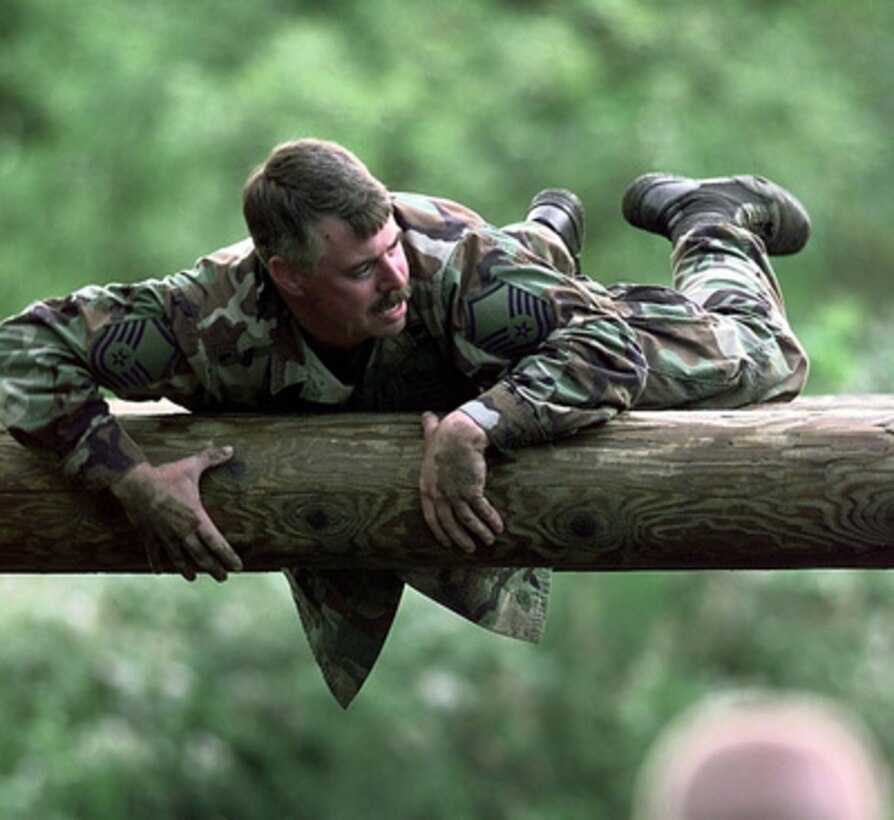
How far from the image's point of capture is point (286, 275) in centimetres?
387

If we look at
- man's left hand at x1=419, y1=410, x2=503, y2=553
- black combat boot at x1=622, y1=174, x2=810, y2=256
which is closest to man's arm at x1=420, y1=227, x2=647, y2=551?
man's left hand at x1=419, y1=410, x2=503, y2=553

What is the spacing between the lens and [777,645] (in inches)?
370

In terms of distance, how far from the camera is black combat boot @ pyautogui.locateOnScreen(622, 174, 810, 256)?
4863 mm

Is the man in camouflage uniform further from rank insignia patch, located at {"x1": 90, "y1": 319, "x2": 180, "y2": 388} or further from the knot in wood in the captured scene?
the knot in wood

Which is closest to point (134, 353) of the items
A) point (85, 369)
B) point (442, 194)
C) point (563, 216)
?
point (85, 369)

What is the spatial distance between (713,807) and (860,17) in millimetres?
10379

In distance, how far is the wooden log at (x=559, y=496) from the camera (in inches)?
150

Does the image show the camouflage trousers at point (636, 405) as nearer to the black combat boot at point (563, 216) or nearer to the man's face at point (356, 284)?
the black combat boot at point (563, 216)

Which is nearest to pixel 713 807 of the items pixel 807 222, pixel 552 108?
pixel 807 222

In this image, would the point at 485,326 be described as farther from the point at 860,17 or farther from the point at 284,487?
the point at 860,17

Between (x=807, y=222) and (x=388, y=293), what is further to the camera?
(x=807, y=222)

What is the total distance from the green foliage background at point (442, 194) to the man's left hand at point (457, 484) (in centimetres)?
476

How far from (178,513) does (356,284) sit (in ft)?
1.52

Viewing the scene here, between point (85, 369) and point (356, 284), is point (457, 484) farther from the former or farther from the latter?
point (85, 369)
